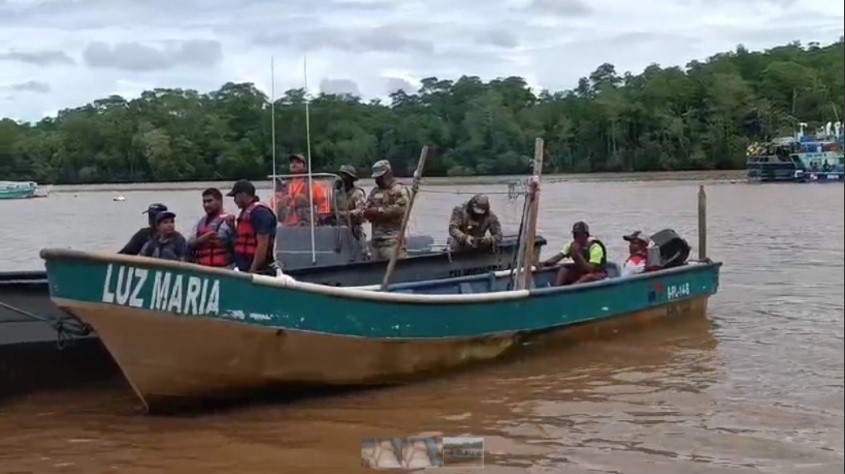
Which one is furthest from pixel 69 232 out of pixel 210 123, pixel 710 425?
pixel 710 425

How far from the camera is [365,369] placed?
916 cm

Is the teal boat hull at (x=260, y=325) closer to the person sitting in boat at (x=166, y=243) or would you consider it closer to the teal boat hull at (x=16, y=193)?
the person sitting in boat at (x=166, y=243)

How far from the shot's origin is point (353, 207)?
11773mm

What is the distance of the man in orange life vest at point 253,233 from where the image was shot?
8.91 metres

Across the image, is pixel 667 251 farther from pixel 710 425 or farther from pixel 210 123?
pixel 210 123

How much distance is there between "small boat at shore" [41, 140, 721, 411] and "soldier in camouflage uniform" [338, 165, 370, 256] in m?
1.29

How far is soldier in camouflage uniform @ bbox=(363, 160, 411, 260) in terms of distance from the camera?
11.4 m

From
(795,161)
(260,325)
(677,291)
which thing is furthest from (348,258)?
(795,161)

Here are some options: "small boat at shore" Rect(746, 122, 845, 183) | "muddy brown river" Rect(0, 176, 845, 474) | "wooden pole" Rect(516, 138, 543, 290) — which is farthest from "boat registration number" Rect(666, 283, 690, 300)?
"small boat at shore" Rect(746, 122, 845, 183)

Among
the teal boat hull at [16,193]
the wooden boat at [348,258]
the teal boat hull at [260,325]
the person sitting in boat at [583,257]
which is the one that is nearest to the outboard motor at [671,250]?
the person sitting in boat at [583,257]

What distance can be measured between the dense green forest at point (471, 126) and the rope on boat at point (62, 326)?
14.8 metres

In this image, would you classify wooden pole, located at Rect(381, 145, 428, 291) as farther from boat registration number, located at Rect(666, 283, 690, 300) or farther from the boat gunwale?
boat registration number, located at Rect(666, 283, 690, 300)

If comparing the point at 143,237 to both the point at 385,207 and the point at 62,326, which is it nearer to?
the point at 62,326

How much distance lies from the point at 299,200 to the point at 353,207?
596 mm
